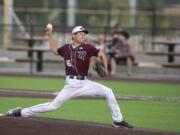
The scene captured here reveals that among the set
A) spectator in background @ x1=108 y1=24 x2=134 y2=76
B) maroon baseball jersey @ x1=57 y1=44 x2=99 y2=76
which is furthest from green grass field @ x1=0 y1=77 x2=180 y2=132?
spectator in background @ x1=108 y1=24 x2=134 y2=76

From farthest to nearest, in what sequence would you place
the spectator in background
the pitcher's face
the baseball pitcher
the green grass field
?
1. the spectator in background
2. the green grass field
3. the pitcher's face
4. the baseball pitcher

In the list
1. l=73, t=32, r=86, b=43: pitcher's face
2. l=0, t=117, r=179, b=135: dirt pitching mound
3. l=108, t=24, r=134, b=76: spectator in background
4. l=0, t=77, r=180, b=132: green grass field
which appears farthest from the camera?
l=108, t=24, r=134, b=76: spectator in background

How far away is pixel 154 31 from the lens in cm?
2975

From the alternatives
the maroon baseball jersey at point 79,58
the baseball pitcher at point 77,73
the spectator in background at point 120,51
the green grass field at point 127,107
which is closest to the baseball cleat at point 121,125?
the baseball pitcher at point 77,73

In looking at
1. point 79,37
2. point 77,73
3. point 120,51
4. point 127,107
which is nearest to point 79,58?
point 77,73

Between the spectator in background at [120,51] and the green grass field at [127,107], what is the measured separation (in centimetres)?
316

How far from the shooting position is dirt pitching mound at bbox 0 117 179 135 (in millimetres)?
11477

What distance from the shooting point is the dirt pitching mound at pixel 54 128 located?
11.5 m

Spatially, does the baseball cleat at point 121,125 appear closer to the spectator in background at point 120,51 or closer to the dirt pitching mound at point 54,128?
the dirt pitching mound at point 54,128

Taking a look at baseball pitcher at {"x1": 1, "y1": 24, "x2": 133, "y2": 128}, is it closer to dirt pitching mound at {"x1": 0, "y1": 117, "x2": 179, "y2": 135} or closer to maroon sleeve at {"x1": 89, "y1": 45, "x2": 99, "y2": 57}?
maroon sleeve at {"x1": 89, "y1": 45, "x2": 99, "y2": 57}

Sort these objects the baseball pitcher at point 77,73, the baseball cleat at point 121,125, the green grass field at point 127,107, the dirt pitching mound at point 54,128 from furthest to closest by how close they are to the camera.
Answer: the green grass field at point 127,107 → the baseball pitcher at point 77,73 → the baseball cleat at point 121,125 → the dirt pitching mound at point 54,128

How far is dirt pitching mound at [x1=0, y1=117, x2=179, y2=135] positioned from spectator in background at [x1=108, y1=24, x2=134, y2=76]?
45.3ft

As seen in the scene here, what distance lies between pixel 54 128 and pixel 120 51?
47.8 ft

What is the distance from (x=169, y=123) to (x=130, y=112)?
71.7 inches
